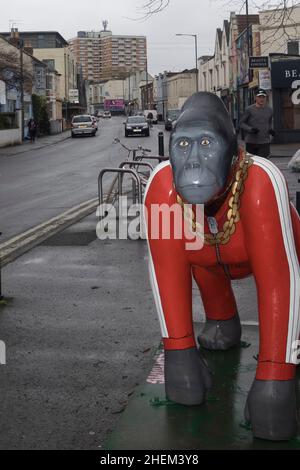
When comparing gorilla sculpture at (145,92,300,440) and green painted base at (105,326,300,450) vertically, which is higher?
gorilla sculpture at (145,92,300,440)

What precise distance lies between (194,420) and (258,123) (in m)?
7.54

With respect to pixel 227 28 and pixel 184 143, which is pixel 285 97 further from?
pixel 184 143

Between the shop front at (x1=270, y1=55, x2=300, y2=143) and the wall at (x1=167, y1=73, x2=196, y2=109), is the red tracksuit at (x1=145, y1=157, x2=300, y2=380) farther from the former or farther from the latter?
the wall at (x1=167, y1=73, x2=196, y2=109)

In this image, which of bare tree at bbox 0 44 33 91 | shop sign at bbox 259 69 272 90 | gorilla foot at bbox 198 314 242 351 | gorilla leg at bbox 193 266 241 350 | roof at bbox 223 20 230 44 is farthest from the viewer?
roof at bbox 223 20 230 44

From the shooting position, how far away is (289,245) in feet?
10.5

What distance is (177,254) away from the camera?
131 inches

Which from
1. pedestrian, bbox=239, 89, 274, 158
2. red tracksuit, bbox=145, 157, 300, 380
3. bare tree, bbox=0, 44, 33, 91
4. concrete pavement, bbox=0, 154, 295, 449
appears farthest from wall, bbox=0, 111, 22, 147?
red tracksuit, bbox=145, 157, 300, 380

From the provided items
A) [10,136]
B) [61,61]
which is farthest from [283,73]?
[61,61]

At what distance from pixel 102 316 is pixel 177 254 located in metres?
2.25

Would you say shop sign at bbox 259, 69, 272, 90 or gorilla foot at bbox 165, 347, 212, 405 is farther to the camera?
shop sign at bbox 259, 69, 272, 90

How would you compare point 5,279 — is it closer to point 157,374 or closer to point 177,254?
point 157,374

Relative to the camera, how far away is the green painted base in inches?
123

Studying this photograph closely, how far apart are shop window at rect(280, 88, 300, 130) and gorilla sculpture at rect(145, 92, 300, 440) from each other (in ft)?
94.6

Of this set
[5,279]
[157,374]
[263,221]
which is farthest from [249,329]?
[5,279]
